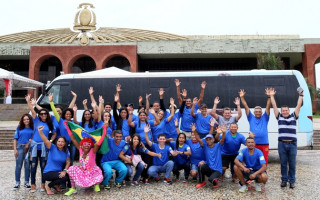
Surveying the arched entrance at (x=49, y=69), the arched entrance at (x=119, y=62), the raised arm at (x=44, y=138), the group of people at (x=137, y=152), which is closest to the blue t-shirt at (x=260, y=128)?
the group of people at (x=137, y=152)

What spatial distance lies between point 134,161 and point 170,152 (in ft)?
2.44

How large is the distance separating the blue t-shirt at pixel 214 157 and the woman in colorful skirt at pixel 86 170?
2005 mm

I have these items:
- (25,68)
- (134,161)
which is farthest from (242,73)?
(25,68)

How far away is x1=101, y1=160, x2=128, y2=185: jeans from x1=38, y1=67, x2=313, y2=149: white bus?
3407mm

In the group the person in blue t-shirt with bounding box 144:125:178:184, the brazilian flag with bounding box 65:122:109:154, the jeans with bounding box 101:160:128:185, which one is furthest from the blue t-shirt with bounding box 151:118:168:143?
the brazilian flag with bounding box 65:122:109:154

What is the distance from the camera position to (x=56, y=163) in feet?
14.2

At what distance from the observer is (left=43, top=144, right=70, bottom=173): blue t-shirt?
4.27 m

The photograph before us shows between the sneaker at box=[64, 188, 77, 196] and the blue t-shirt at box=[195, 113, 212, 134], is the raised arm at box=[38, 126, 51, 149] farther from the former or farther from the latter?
the blue t-shirt at box=[195, 113, 212, 134]

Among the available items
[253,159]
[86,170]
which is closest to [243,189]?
[253,159]

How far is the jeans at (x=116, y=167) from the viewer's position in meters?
4.43

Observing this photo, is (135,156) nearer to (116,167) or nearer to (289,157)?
(116,167)

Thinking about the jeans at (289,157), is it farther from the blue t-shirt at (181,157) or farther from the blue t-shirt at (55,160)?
the blue t-shirt at (55,160)

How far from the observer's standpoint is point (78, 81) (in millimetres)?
8094

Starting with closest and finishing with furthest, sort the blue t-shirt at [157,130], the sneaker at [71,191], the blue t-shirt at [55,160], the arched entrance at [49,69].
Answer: the sneaker at [71,191]
the blue t-shirt at [55,160]
the blue t-shirt at [157,130]
the arched entrance at [49,69]
